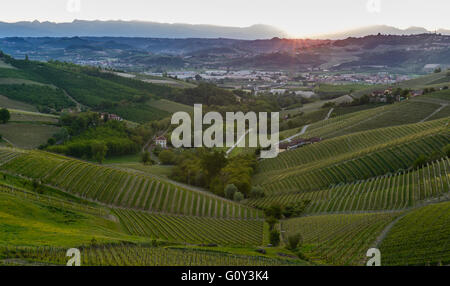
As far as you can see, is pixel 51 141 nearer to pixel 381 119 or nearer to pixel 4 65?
pixel 381 119

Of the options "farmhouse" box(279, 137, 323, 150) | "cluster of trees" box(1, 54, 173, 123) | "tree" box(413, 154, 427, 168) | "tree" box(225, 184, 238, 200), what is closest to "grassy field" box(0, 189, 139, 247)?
"tree" box(225, 184, 238, 200)

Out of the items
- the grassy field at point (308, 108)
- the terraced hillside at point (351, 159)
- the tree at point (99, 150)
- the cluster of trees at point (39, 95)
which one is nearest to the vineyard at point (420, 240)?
the terraced hillside at point (351, 159)

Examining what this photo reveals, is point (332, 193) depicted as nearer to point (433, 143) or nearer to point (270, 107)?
point (433, 143)

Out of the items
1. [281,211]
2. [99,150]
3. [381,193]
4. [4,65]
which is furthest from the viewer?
[4,65]

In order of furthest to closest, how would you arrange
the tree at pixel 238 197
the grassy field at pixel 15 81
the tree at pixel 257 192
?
the grassy field at pixel 15 81, the tree at pixel 257 192, the tree at pixel 238 197

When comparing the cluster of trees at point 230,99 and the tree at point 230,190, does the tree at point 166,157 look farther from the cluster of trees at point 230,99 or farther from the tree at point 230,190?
the cluster of trees at point 230,99

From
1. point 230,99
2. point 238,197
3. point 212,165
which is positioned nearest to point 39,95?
point 230,99

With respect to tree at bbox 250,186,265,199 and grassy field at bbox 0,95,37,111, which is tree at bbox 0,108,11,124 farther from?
tree at bbox 250,186,265,199
